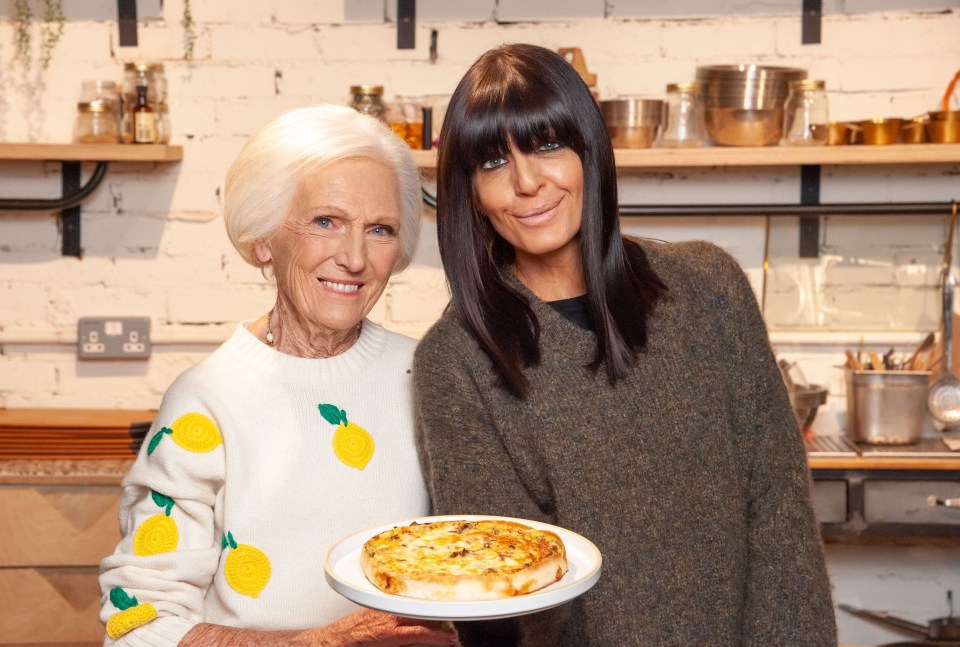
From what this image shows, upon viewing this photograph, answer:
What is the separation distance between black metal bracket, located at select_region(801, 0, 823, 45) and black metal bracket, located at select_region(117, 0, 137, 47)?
201 cm

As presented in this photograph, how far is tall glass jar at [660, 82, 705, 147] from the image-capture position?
9.70ft

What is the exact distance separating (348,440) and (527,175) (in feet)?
1.47

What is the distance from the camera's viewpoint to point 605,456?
143cm

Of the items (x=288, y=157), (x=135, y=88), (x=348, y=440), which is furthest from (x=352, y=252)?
(x=135, y=88)

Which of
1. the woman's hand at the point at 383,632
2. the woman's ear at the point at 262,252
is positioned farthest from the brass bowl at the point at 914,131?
the woman's hand at the point at 383,632

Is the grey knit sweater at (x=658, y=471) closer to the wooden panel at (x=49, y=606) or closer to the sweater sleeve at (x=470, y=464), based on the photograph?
the sweater sleeve at (x=470, y=464)

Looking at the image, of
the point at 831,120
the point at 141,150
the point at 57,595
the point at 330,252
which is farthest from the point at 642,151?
the point at 57,595

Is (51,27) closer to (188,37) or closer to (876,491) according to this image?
(188,37)

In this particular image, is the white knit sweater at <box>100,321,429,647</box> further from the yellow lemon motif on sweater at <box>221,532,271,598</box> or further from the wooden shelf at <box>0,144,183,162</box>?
the wooden shelf at <box>0,144,183,162</box>

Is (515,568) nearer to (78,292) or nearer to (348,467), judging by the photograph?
(348,467)

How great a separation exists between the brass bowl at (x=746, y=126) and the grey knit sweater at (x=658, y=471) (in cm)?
151

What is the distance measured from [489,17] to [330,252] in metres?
1.87

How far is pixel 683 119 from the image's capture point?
2.96 meters

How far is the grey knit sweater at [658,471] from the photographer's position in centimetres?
141
